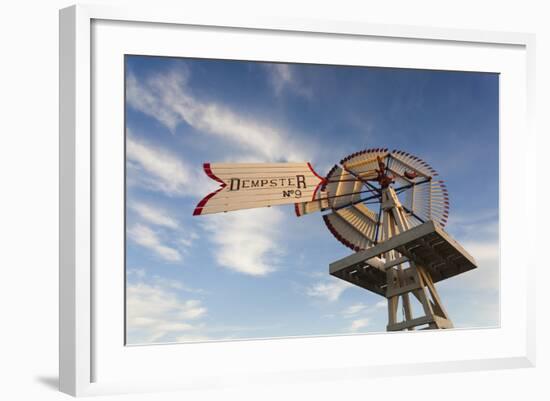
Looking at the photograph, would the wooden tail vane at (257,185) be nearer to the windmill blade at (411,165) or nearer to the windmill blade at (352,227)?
the windmill blade at (352,227)

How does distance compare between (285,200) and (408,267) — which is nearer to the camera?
(285,200)

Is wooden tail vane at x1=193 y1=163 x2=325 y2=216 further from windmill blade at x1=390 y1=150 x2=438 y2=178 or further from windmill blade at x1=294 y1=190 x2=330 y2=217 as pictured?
windmill blade at x1=390 y1=150 x2=438 y2=178

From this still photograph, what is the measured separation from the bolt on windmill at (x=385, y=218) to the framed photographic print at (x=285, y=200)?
0.04 ft

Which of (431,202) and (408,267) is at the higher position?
(431,202)

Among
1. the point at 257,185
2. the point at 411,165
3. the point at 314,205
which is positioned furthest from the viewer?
the point at 411,165

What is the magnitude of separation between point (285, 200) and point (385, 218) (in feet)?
2.66

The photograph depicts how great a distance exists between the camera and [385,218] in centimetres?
565

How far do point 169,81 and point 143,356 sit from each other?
4.98 ft

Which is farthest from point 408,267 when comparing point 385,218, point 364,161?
point 364,161

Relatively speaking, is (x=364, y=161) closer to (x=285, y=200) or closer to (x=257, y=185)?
(x=285, y=200)

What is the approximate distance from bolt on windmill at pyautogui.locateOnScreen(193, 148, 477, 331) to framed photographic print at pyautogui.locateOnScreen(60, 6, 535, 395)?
0.01m

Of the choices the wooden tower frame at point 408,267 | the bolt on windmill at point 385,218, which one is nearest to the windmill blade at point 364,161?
the bolt on windmill at point 385,218

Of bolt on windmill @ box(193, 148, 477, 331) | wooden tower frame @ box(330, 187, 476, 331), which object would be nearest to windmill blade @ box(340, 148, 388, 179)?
bolt on windmill @ box(193, 148, 477, 331)

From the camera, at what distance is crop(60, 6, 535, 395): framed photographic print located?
4.58 meters
